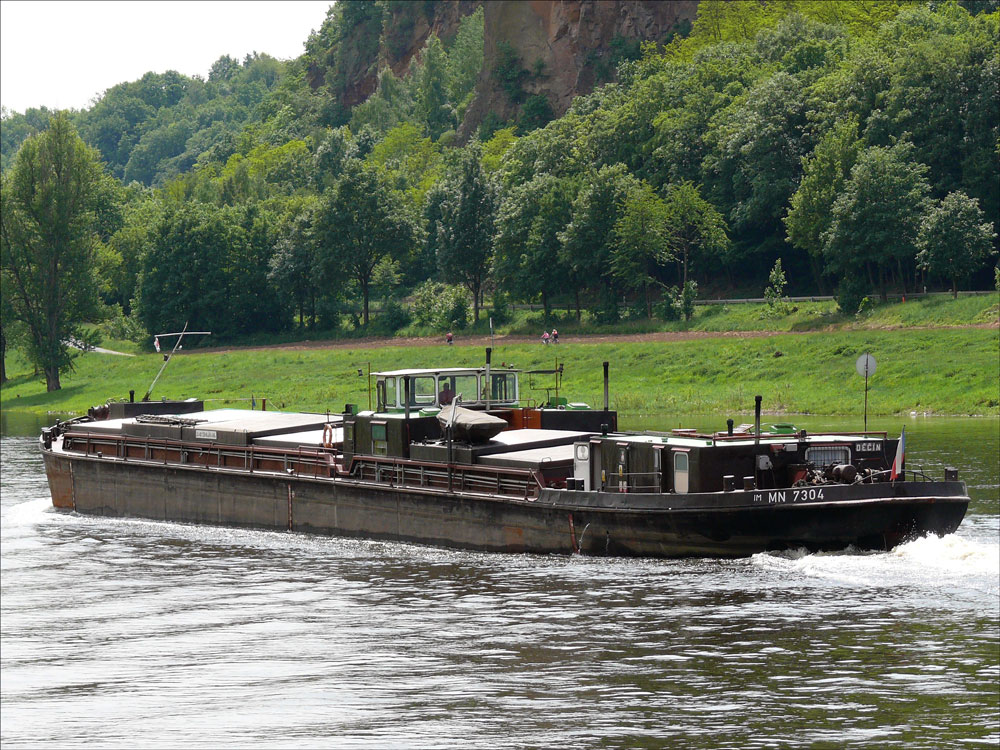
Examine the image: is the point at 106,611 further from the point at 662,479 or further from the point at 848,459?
the point at 848,459

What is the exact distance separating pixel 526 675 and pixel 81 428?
35.5 m

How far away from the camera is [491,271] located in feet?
411

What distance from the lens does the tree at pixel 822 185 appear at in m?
105

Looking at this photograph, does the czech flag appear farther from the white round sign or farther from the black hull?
the white round sign

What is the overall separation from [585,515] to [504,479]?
11.6 feet

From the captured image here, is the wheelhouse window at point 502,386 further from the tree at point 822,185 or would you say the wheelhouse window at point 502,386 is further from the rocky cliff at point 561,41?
the rocky cliff at point 561,41

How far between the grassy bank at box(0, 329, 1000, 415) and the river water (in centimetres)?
3835

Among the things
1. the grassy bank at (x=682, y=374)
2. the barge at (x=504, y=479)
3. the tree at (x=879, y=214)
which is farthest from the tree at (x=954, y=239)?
the barge at (x=504, y=479)

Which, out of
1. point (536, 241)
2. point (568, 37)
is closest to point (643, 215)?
point (536, 241)

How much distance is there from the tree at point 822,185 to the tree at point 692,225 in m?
9.48

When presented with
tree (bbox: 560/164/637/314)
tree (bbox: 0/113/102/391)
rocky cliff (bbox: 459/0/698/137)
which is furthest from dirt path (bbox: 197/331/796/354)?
rocky cliff (bbox: 459/0/698/137)

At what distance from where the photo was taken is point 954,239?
97.6 metres

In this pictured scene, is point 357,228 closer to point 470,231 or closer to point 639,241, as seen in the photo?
point 470,231

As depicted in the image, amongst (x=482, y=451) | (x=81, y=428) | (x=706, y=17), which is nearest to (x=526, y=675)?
(x=482, y=451)
